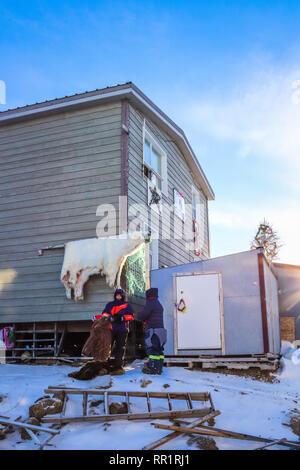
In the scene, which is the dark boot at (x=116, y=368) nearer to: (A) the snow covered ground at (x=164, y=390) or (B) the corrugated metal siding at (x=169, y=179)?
(A) the snow covered ground at (x=164, y=390)

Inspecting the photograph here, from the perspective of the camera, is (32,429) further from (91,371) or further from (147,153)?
(147,153)

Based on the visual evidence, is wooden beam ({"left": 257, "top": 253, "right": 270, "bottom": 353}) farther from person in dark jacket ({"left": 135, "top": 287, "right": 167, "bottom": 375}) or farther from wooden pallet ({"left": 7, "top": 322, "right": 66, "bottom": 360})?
wooden pallet ({"left": 7, "top": 322, "right": 66, "bottom": 360})

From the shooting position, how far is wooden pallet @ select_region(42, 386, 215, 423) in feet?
15.3

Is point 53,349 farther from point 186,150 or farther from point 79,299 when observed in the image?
point 186,150

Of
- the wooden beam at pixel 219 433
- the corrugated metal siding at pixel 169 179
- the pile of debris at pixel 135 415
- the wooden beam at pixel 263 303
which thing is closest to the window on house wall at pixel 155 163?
the corrugated metal siding at pixel 169 179

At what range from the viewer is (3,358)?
9461 millimetres

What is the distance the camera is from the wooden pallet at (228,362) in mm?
7855

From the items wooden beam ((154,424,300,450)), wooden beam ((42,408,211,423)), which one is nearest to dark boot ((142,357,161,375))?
wooden beam ((42,408,211,423))

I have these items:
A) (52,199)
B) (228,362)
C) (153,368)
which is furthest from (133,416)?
(52,199)

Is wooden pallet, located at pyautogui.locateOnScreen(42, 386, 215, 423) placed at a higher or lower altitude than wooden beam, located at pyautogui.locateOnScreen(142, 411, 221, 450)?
higher

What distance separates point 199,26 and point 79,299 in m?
6.52

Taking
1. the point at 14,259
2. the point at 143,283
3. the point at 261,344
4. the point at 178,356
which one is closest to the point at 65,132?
the point at 14,259

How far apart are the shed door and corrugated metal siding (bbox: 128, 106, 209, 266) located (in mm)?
2428

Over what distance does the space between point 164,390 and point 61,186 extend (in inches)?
227
